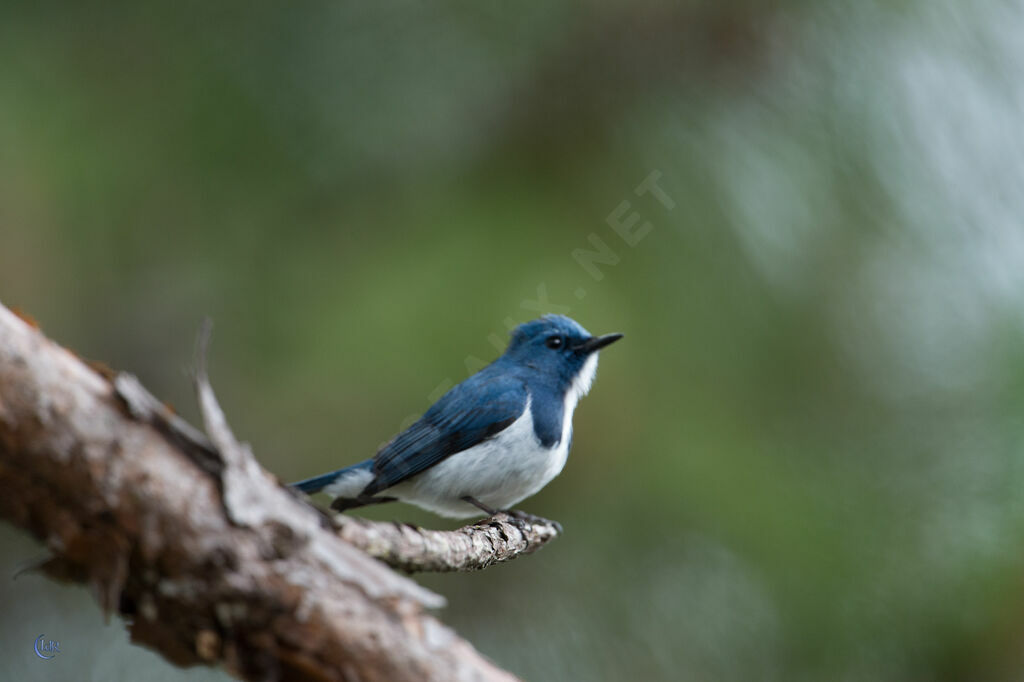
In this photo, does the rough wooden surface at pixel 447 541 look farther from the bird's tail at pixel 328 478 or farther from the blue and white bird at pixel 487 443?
the bird's tail at pixel 328 478

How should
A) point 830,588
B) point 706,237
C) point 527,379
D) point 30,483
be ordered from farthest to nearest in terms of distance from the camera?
point 527,379 → point 706,237 → point 830,588 → point 30,483

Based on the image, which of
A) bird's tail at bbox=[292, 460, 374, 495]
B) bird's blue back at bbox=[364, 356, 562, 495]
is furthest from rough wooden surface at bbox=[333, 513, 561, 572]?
bird's tail at bbox=[292, 460, 374, 495]

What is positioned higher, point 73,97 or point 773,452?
point 73,97

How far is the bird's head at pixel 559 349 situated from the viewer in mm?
3555

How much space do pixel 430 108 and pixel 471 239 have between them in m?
0.54

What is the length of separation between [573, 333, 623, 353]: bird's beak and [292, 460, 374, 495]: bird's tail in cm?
86

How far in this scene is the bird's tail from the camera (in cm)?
328

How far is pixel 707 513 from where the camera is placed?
10.7 feet

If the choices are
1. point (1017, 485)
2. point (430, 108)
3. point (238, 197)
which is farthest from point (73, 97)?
point (1017, 485)

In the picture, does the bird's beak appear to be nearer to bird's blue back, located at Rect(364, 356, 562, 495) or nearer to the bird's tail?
bird's blue back, located at Rect(364, 356, 562, 495)

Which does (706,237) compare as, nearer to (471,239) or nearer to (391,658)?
(471,239)

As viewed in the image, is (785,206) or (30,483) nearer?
(30,483)

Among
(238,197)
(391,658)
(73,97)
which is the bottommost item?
(391,658)

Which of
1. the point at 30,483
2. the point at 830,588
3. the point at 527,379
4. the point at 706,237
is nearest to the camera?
the point at 30,483
